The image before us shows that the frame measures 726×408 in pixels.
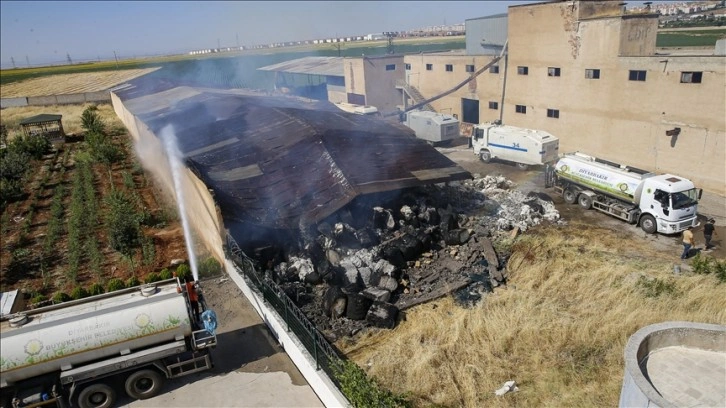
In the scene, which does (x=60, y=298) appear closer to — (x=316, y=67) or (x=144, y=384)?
(x=144, y=384)

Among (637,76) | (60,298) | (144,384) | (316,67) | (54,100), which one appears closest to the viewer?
(144,384)

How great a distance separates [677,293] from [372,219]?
913 cm

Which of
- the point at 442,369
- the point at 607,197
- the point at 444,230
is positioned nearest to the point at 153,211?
the point at 444,230

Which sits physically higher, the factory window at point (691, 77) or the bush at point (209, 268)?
the factory window at point (691, 77)

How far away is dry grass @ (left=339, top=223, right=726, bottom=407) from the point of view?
31.5 ft

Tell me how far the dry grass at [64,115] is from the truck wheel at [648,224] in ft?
135

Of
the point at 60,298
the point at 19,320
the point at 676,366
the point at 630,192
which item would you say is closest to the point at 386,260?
the point at 676,366

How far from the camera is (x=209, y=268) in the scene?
1498cm

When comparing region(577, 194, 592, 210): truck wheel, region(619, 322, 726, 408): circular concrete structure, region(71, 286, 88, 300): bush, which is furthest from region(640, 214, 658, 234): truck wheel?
region(71, 286, 88, 300): bush

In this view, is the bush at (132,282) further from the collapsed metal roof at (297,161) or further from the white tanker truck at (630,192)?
the white tanker truck at (630,192)

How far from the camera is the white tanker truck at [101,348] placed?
883cm

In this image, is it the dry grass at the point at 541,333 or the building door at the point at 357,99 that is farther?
the building door at the point at 357,99

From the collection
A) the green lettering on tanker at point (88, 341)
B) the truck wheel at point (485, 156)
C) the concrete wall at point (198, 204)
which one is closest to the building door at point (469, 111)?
the truck wheel at point (485, 156)

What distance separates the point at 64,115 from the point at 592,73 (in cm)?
5023
